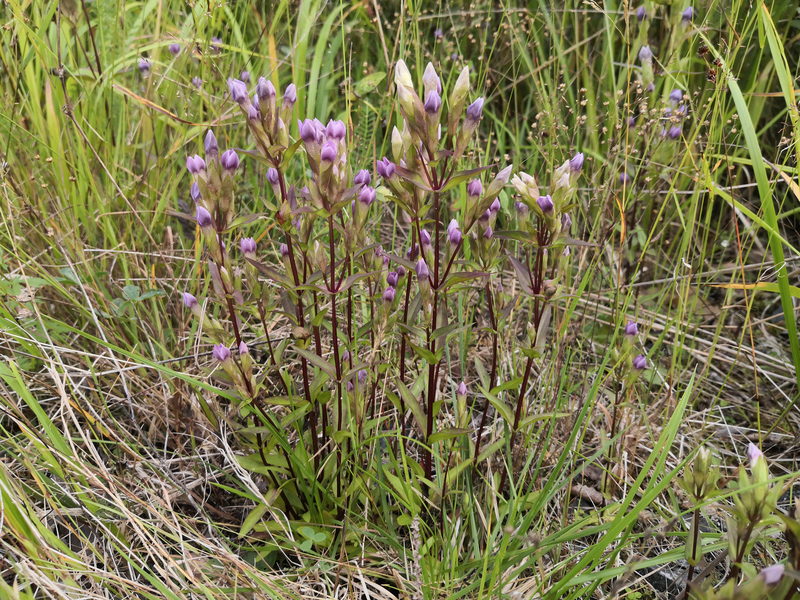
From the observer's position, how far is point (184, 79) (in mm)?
2471

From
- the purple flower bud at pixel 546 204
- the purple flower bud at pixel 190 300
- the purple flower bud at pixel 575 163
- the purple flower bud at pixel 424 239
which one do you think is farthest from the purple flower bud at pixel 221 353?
the purple flower bud at pixel 575 163

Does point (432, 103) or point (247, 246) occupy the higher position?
point (432, 103)

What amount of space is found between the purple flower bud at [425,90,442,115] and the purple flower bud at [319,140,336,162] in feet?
0.66

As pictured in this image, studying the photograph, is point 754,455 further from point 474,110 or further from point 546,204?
point 474,110

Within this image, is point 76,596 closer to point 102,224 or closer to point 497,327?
point 497,327

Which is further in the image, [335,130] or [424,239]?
[424,239]

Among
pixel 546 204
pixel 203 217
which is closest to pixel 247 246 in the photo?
pixel 203 217

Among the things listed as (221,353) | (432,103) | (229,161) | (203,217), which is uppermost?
(432,103)

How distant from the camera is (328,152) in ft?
4.01

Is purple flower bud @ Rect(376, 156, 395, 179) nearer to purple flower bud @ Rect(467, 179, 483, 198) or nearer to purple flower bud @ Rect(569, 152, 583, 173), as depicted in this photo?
purple flower bud @ Rect(467, 179, 483, 198)

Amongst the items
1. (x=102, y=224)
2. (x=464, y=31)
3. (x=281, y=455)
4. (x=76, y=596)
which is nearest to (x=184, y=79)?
(x=102, y=224)

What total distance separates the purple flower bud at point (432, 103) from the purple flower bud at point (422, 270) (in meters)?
0.31

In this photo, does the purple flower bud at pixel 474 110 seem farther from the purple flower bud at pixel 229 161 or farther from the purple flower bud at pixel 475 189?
the purple flower bud at pixel 229 161

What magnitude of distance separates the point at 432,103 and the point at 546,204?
32 cm
